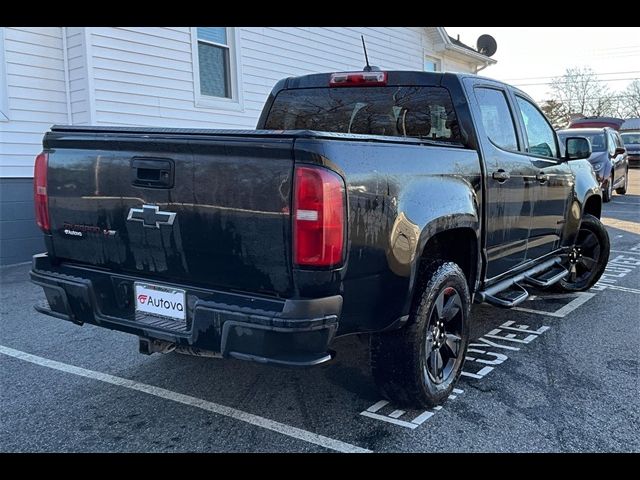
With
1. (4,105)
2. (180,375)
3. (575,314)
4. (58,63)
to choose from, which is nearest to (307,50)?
(58,63)

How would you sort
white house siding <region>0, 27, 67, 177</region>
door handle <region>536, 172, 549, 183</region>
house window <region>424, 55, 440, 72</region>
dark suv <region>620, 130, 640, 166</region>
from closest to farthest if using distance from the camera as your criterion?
door handle <region>536, 172, 549, 183</region> < white house siding <region>0, 27, 67, 177</region> < house window <region>424, 55, 440, 72</region> < dark suv <region>620, 130, 640, 166</region>

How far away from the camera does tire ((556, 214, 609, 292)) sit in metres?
6.05

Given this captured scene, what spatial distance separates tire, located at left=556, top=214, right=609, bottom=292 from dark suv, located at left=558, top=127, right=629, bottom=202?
7551 millimetres

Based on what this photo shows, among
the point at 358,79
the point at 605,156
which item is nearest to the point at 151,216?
the point at 358,79

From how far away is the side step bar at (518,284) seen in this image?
157 inches

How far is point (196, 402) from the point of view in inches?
137

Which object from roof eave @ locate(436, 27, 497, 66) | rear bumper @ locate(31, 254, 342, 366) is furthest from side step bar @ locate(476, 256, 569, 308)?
roof eave @ locate(436, 27, 497, 66)

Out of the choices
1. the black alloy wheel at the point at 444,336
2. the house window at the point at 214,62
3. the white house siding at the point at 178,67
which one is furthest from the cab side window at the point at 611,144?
the black alloy wheel at the point at 444,336

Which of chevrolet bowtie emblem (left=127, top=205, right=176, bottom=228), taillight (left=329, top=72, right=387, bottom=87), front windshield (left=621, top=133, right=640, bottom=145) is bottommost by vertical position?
chevrolet bowtie emblem (left=127, top=205, right=176, bottom=228)

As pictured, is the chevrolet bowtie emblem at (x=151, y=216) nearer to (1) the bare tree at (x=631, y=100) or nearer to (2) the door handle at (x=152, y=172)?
(2) the door handle at (x=152, y=172)

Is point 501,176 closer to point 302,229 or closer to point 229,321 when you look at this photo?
point 302,229

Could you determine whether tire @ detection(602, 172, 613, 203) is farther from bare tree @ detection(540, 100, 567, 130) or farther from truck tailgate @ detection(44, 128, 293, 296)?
bare tree @ detection(540, 100, 567, 130)

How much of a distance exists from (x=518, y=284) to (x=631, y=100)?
6156 cm

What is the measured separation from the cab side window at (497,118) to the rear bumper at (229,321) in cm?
209
